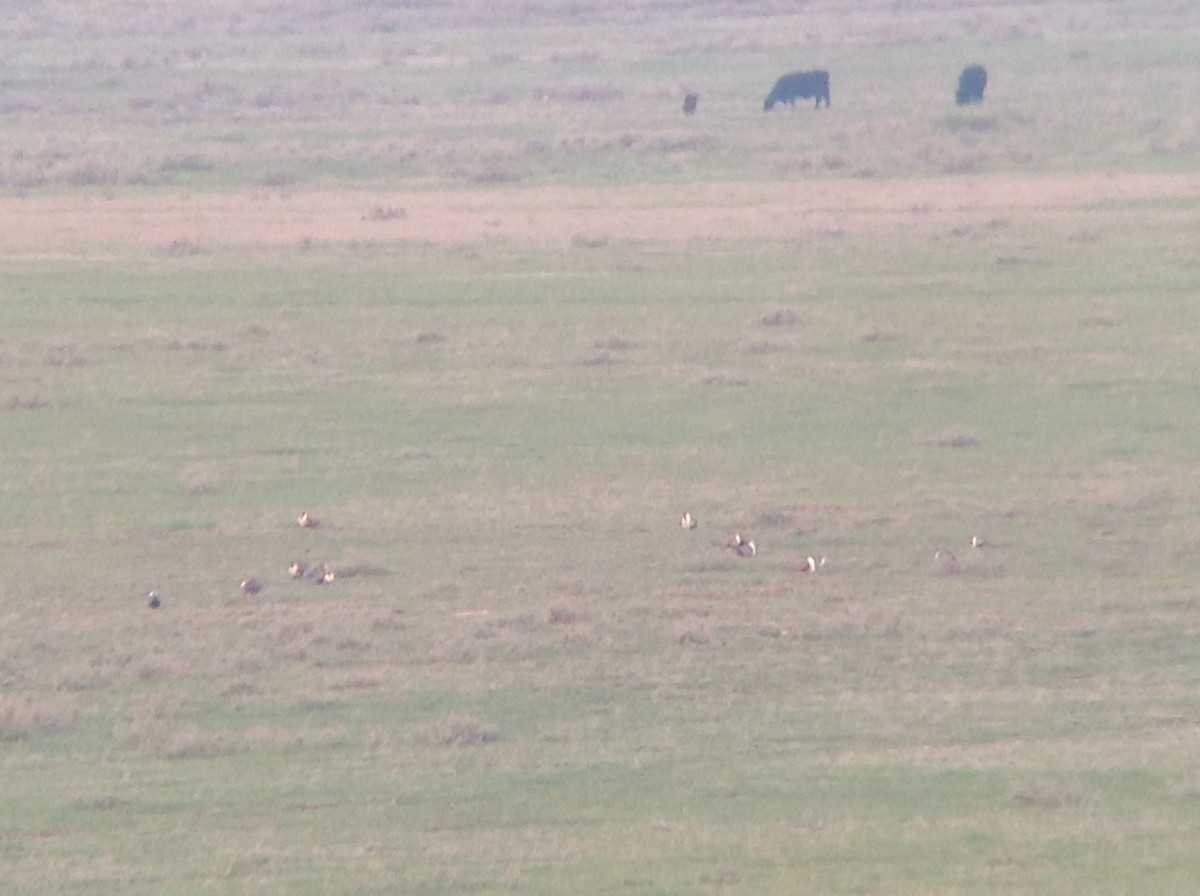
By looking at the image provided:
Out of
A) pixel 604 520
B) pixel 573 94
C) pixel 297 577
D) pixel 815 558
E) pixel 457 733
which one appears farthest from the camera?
pixel 573 94

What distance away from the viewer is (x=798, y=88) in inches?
1346

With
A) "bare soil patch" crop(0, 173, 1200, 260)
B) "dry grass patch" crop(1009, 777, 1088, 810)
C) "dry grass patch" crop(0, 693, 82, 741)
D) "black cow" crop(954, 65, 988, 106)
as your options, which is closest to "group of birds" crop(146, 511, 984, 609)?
"dry grass patch" crop(0, 693, 82, 741)

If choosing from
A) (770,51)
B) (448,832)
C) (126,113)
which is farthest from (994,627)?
(770,51)

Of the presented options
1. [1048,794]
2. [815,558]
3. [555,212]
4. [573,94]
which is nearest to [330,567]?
[815,558]

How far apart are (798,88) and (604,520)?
2336 cm

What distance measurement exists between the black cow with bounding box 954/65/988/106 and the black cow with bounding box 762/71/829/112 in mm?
2261

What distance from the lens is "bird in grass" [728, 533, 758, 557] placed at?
11234mm

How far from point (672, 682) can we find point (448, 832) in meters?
1.88

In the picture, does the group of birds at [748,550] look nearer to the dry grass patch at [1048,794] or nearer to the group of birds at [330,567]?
the group of birds at [330,567]

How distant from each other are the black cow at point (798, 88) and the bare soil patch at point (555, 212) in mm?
7987

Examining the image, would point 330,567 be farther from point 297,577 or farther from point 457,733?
point 457,733

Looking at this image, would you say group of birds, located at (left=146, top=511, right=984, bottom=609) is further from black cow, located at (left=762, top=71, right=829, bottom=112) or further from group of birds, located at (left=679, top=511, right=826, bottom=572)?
black cow, located at (left=762, top=71, right=829, bottom=112)

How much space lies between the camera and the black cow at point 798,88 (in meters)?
34.1

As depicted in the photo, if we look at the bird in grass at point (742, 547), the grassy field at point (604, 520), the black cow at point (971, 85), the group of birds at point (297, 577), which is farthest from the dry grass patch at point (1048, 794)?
the black cow at point (971, 85)
